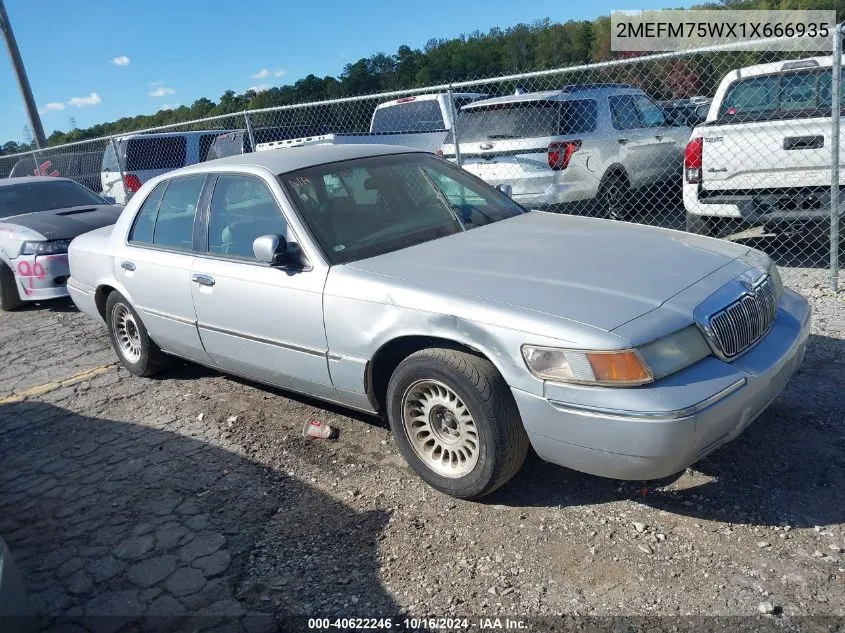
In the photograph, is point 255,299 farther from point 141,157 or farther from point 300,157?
point 141,157

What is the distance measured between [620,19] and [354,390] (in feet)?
52.3

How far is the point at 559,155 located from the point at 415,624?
6016 mm

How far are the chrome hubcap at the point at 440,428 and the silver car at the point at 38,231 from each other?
5895 mm

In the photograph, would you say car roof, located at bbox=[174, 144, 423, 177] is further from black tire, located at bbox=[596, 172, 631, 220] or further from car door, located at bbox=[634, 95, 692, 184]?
car door, located at bbox=[634, 95, 692, 184]

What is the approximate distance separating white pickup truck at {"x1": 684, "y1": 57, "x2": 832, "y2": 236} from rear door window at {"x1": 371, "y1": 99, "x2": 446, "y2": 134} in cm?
443

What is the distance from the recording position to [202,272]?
4.43 metres

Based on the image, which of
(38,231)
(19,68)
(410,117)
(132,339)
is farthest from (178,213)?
(19,68)

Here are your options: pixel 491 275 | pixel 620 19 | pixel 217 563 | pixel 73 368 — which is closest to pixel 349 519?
pixel 217 563

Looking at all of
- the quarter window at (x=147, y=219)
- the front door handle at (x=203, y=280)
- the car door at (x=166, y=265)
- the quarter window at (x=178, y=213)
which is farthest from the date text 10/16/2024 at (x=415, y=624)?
the quarter window at (x=147, y=219)

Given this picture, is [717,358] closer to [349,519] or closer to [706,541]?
[706,541]

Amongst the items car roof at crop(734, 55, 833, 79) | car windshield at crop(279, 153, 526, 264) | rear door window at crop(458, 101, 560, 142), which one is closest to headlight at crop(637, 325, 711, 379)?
car windshield at crop(279, 153, 526, 264)

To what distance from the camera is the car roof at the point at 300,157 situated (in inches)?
168

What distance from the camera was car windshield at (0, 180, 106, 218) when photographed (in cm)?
888

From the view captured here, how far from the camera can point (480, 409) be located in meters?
3.12
